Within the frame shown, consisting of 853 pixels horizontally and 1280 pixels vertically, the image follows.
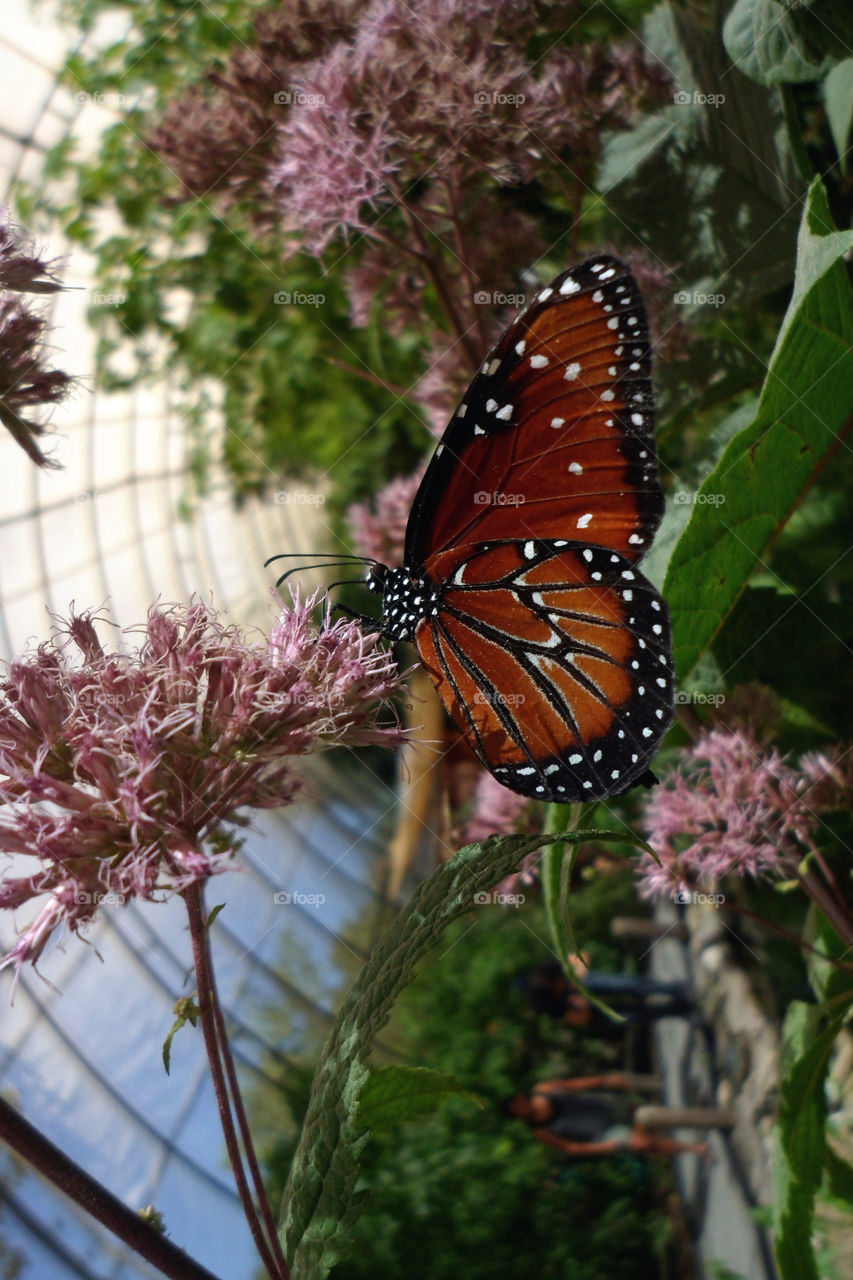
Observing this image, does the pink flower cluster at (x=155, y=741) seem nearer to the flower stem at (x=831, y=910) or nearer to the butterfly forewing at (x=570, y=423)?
the butterfly forewing at (x=570, y=423)

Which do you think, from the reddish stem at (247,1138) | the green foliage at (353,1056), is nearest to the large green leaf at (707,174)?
the green foliage at (353,1056)

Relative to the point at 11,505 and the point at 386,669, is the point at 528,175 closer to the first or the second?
the point at 386,669

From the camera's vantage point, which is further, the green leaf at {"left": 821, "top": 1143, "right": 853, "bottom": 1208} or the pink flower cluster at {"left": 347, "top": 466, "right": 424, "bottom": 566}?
the pink flower cluster at {"left": 347, "top": 466, "right": 424, "bottom": 566}

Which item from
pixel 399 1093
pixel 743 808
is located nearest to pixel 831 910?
pixel 743 808

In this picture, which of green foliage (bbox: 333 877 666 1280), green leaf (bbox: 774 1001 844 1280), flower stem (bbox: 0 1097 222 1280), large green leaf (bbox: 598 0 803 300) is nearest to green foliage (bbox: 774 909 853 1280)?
green leaf (bbox: 774 1001 844 1280)

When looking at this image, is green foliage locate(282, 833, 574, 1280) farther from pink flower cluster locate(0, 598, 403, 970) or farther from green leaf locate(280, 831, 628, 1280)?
pink flower cluster locate(0, 598, 403, 970)
